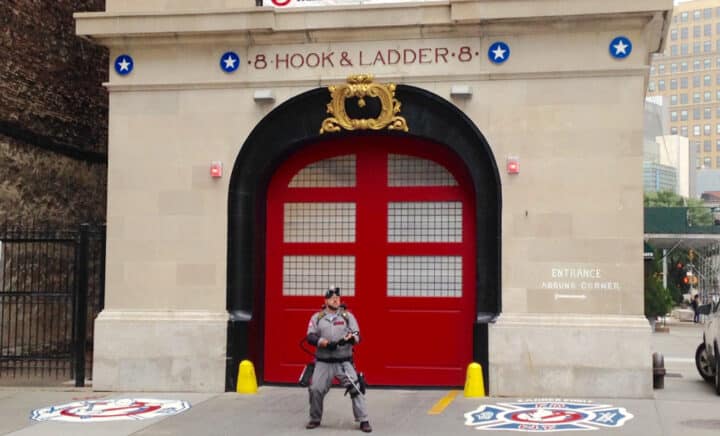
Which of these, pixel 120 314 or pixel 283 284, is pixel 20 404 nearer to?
pixel 120 314

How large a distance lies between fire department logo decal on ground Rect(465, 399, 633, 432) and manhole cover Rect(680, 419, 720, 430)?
2.39ft

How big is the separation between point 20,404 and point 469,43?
8497mm

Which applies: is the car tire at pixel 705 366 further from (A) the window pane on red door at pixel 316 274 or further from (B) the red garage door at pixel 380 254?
(A) the window pane on red door at pixel 316 274

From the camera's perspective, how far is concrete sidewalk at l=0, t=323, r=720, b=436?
10797 mm

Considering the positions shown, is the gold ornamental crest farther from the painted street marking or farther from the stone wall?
the stone wall

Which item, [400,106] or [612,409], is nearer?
[612,409]

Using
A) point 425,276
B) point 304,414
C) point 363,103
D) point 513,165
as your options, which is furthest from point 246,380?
point 513,165

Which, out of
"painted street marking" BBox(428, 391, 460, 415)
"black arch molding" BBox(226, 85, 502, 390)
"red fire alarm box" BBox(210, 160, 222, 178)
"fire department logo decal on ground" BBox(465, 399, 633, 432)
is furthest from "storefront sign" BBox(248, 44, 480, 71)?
"fire department logo decal on ground" BBox(465, 399, 633, 432)

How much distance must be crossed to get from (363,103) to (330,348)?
14.5 ft

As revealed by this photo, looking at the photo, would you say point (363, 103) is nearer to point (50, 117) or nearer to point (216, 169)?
point (216, 169)

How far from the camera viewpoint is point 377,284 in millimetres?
14234

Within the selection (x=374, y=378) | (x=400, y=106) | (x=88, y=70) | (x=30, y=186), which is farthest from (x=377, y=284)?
(x=88, y=70)

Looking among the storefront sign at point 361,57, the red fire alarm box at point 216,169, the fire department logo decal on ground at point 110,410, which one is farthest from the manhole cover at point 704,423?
the red fire alarm box at point 216,169

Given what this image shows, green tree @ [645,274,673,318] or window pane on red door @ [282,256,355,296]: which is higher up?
window pane on red door @ [282,256,355,296]
